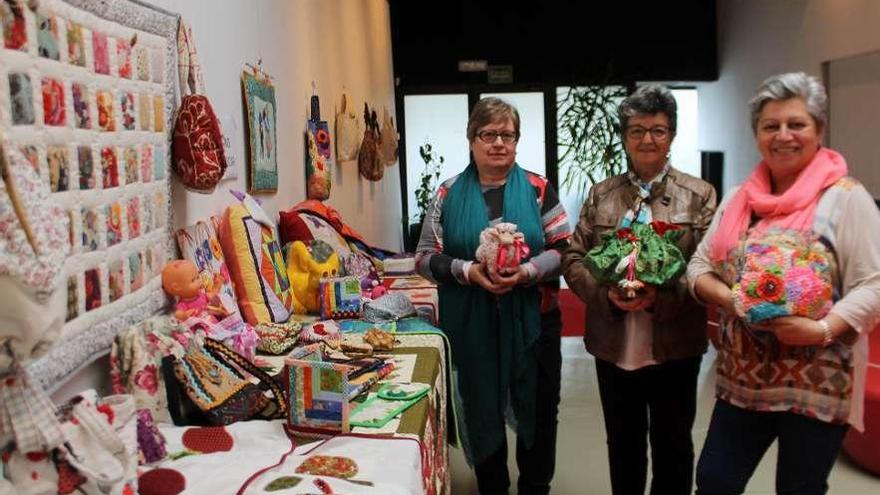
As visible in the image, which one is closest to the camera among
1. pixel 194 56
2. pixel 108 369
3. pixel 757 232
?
pixel 108 369

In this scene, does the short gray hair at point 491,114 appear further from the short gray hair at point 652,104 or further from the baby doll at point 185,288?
the baby doll at point 185,288

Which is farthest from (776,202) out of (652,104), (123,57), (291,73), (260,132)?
(291,73)

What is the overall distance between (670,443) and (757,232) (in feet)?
2.51

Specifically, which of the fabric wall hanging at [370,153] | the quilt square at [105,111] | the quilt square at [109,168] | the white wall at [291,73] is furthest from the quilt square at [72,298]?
the fabric wall hanging at [370,153]

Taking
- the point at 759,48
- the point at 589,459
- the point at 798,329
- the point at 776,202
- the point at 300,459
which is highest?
the point at 759,48

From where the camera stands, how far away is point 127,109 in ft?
5.76

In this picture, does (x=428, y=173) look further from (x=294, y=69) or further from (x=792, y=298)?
(x=792, y=298)

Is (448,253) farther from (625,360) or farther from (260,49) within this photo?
(260,49)

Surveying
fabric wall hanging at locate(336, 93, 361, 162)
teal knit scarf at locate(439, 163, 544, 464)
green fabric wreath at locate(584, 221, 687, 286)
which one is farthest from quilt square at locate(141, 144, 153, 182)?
fabric wall hanging at locate(336, 93, 361, 162)

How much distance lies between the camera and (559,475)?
3090mm

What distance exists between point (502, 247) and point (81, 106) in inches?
48.8

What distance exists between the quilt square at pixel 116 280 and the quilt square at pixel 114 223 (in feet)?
0.16

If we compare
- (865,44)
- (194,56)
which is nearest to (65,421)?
(194,56)

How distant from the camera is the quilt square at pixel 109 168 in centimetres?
162
